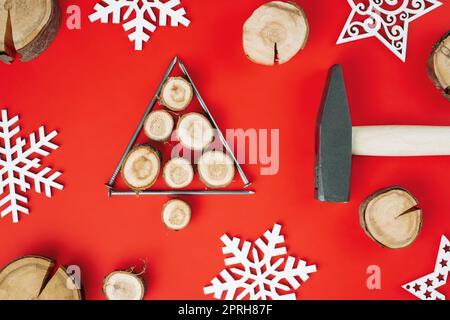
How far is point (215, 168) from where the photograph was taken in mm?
1815

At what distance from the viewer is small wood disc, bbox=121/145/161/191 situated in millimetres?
1791

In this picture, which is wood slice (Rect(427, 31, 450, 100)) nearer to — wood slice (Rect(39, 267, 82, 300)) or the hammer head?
the hammer head

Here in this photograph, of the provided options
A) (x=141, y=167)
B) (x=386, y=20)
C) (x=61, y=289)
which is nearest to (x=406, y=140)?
(x=386, y=20)

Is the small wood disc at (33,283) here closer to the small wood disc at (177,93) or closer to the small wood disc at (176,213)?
the small wood disc at (176,213)

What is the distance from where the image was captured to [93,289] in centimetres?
196

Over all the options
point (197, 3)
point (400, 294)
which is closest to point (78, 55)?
point (197, 3)

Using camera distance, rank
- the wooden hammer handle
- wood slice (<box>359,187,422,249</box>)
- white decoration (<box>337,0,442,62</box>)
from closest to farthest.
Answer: the wooden hammer handle
wood slice (<box>359,187,422,249</box>)
white decoration (<box>337,0,442,62</box>)

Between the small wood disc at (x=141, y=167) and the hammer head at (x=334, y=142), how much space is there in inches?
29.8

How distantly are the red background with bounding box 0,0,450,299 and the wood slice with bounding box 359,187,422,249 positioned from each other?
0.46 ft

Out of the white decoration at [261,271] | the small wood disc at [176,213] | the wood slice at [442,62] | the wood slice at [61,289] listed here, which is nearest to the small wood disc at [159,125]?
the small wood disc at [176,213]

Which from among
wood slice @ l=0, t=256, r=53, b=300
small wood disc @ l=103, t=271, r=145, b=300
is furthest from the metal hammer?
wood slice @ l=0, t=256, r=53, b=300

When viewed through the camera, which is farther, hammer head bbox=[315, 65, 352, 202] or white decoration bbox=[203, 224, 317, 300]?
white decoration bbox=[203, 224, 317, 300]

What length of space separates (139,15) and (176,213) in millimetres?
995

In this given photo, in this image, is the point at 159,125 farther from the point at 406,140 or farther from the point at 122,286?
the point at 406,140
